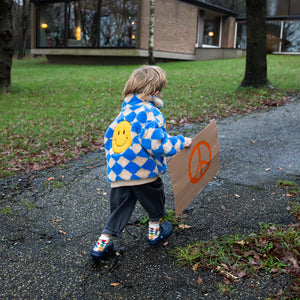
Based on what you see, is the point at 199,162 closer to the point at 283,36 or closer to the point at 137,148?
the point at 137,148

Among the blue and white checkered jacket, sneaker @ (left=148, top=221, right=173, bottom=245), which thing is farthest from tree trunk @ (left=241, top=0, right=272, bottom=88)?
the blue and white checkered jacket

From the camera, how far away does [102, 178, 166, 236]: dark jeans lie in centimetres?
287

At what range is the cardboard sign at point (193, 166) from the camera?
2.85 metres

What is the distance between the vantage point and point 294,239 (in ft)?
9.57

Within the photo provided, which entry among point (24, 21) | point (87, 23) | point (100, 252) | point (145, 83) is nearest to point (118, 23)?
point (87, 23)

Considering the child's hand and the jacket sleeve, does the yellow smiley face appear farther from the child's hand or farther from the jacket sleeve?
the child's hand

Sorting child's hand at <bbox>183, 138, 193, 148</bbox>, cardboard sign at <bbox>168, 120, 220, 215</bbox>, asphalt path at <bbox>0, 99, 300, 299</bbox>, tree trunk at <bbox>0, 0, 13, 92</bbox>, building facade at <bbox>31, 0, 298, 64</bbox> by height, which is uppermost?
building facade at <bbox>31, 0, 298, 64</bbox>

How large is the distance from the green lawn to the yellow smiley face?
315 cm

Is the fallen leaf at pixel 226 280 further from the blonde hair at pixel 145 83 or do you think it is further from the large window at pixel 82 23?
the large window at pixel 82 23

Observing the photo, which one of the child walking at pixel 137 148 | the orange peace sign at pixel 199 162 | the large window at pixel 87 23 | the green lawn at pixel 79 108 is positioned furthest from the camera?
the large window at pixel 87 23

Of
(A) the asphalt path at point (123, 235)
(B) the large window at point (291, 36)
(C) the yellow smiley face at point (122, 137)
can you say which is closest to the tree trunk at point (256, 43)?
(A) the asphalt path at point (123, 235)

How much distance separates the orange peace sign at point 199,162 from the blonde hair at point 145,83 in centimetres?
64

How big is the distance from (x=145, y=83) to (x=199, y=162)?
2.97 ft

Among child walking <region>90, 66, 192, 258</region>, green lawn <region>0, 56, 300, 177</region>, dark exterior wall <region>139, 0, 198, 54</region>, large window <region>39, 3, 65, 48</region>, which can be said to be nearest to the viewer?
child walking <region>90, 66, 192, 258</region>
